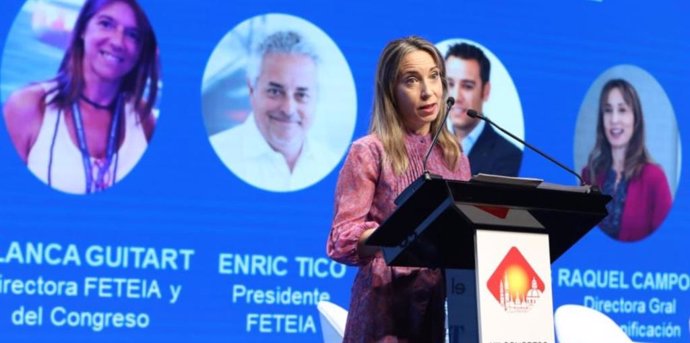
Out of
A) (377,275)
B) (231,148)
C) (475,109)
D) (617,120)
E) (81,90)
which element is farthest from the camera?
(617,120)

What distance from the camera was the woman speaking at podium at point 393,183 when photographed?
2.39 metres

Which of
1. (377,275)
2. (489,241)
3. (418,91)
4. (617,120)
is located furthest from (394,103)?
(617,120)

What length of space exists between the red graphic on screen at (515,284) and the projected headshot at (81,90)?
6.64 ft

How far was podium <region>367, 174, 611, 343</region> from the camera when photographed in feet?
6.90

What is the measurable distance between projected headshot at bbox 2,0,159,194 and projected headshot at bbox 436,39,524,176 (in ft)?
4.09

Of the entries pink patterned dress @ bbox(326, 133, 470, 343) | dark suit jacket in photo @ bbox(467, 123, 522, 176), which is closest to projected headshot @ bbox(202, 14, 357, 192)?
dark suit jacket in photo @ bbox(467, 123, 522, 176)

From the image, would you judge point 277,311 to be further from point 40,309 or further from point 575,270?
point 575,270

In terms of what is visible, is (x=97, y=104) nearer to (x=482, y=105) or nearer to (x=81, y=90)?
(x=81, y=90)

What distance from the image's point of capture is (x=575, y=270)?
467cm

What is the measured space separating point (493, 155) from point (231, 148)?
1125 mm

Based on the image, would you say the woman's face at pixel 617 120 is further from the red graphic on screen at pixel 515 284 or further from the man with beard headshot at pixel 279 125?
the red graphic on screen at pixel 515 284

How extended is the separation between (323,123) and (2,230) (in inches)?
48.6

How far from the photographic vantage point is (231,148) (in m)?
4.02

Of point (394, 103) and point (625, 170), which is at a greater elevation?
point (625, 170)
